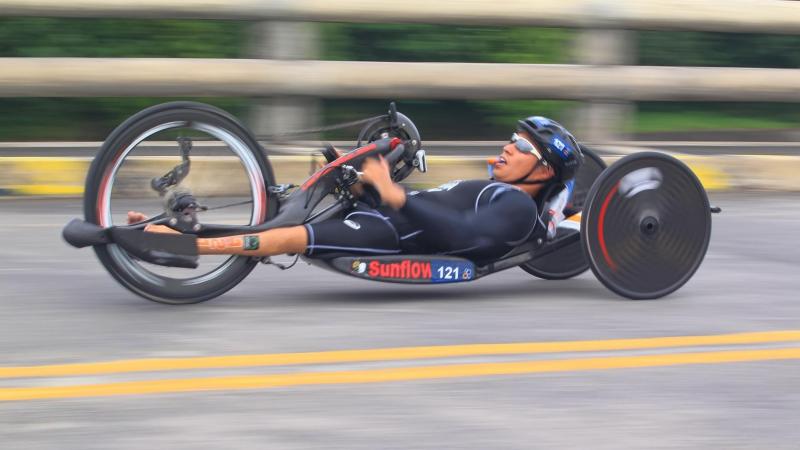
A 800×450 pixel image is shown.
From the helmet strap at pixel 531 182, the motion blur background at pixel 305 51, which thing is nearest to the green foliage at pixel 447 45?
the motion blur background at pixel 305 51

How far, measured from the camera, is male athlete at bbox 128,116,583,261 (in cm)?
571

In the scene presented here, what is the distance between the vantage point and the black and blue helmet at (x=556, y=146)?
6.04m

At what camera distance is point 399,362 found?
4.88m

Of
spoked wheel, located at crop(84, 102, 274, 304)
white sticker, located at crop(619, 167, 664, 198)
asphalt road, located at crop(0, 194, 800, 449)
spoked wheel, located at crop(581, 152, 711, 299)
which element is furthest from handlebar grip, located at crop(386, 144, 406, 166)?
white sticker, located at crop(619, 167, 664, 198)

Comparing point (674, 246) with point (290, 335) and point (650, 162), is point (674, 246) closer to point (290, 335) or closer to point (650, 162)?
point (650, 162)

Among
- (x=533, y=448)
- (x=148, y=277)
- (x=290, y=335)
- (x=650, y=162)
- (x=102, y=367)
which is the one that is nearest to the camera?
(x=533, y=448)

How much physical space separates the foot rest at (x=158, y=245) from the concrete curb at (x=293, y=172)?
60.0 inches

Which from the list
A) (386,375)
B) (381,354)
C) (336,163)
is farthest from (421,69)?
(386,375)

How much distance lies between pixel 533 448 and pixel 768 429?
0.82 m

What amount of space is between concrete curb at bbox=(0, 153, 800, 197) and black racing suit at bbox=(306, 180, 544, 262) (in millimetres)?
1476

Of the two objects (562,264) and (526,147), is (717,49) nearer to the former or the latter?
(562,264)

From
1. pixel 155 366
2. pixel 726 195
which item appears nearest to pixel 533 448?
pixel 155 366

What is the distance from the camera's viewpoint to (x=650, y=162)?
19.8ft

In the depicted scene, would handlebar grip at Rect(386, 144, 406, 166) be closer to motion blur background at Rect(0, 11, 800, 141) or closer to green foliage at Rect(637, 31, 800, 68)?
motion blur background at Rect(0, 11, 800, 141)
